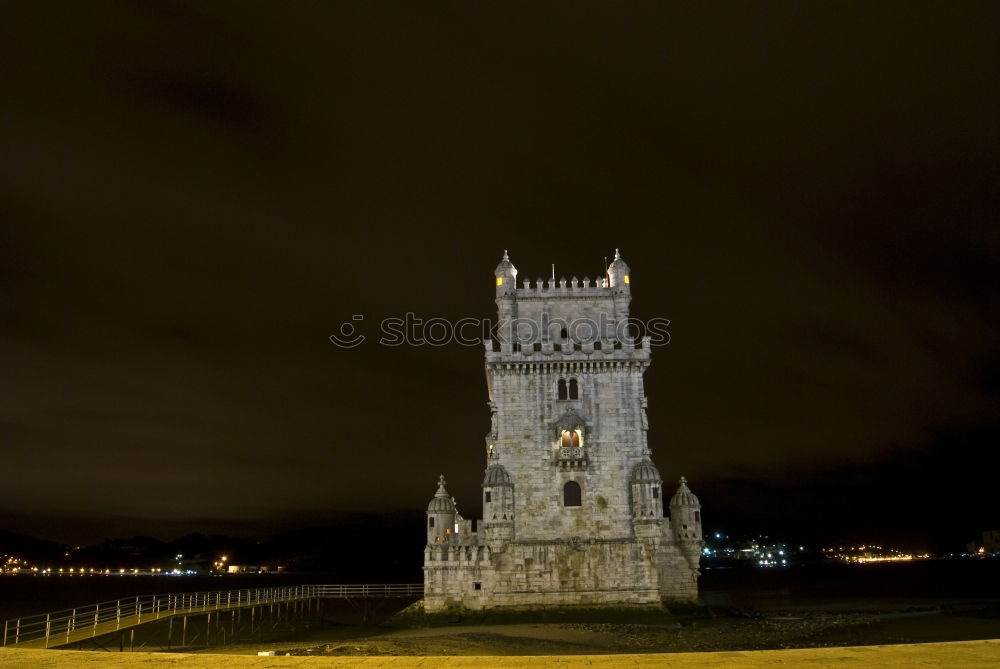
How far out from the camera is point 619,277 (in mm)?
52281

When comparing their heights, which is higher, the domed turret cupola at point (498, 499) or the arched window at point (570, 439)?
the arched window at point (570, 439)

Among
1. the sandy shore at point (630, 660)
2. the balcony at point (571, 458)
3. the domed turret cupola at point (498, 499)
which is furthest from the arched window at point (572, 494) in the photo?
the sandy shore at point (630, 660)

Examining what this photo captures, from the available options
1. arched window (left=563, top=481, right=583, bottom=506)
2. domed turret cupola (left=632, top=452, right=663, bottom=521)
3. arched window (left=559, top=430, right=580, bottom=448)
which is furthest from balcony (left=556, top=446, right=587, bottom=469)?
domed turret cupola (left=632, top=452, right=663, bottom=521)

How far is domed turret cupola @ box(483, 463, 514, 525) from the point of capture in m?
47.0

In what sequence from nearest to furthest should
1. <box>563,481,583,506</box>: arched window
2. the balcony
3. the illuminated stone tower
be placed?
1. the illuminated stone tower
2. the balcony
3. <box>563,481,583,506</box>: arched window

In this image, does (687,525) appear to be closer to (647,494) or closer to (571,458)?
(647,494)

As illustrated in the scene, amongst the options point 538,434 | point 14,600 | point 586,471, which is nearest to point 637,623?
point 586,471

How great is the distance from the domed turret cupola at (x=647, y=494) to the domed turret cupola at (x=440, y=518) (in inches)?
457

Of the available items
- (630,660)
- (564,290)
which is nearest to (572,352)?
(564,290)

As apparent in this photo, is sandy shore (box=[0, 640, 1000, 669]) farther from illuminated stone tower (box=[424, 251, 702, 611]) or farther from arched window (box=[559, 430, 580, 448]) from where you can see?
arched window (box=[559, 430, 580, 448])

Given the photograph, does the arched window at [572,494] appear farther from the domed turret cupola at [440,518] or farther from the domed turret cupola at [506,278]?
the domed turret cupola at [506,278]

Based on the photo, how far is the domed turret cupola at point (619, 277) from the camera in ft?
170

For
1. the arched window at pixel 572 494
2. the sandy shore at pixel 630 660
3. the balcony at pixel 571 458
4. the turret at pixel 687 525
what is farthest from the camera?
the turret at pixel 687 525

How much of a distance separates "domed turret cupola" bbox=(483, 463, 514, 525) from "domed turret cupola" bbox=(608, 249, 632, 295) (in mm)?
14118
